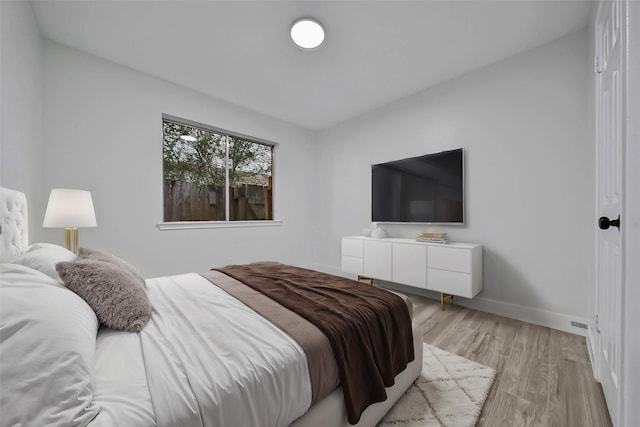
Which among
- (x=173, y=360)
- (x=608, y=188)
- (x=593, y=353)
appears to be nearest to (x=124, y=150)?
(x=173, y=360)

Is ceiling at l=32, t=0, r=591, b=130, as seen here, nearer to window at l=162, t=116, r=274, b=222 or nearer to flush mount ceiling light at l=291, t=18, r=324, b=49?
flush mount ceiling light at l=291, t=18, r=324, b=49

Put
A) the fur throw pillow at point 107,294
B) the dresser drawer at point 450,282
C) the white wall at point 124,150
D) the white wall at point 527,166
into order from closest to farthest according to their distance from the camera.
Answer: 1. the fur throw pillow at point 107,294
2. the white wall at point 527,166
3. the white wall at point 124,150
4. the dresser drawer at point 450,282

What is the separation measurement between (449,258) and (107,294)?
268cm

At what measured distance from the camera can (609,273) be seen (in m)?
1.33

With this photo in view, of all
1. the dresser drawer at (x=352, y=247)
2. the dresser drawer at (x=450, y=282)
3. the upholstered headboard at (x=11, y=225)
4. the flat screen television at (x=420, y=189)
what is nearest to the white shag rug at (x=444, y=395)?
the dresser drawer at (x=450, y=282)

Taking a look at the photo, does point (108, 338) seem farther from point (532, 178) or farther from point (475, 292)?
point (532, 178)

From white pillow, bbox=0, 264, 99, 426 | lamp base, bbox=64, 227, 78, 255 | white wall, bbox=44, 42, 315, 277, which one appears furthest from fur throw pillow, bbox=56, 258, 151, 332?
white wall, bbox=44, 42, 315, 277

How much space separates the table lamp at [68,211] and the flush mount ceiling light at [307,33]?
7.16 feet

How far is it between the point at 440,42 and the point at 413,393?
2775 mm

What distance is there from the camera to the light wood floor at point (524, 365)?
4.34 ft

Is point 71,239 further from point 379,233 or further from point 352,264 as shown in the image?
point 379,233

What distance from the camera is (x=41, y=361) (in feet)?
1.94

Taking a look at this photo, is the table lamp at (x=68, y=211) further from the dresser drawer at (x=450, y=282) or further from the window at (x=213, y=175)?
the dresser drawer at (x=450, y=282)

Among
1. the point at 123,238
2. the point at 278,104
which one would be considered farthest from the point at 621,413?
the point at 278,104
